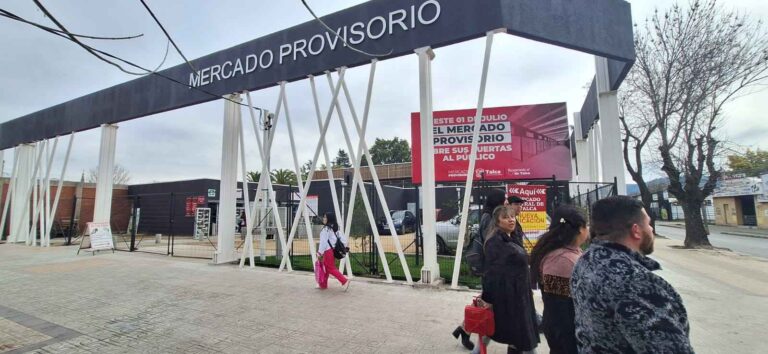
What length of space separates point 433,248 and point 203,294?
433cm

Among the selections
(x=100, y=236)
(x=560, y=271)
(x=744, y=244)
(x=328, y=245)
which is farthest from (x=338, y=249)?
(x=744, y=244)

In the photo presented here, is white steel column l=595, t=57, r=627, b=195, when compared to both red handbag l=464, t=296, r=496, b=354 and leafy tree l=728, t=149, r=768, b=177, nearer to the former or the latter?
red handbag l=464, t=296, r=496, b=354

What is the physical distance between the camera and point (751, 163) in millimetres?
29750

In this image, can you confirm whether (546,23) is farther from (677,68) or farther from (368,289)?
(677,68)

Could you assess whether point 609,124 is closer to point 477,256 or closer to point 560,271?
point 477,256

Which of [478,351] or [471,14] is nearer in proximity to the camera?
[478,351]

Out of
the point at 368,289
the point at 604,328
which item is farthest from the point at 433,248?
the point at 604,328

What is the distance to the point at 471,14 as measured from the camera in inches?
263

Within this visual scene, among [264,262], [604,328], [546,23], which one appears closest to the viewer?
[604,328]

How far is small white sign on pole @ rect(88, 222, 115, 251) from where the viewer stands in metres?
12.9

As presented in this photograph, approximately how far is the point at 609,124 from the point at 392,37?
5.33 metres

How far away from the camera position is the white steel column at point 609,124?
835 cm

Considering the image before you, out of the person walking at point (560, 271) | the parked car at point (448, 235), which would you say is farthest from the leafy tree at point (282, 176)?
the person walking at point (560, 271)

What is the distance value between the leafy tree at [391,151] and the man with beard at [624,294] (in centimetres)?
4745
